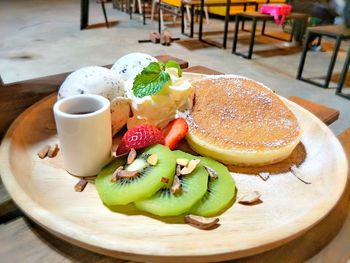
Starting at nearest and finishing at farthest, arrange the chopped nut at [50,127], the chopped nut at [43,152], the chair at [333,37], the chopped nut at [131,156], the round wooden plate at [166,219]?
the round wooden plate at [166,219] < the chopped nut at [131,156] < the chopped nut at [43,152] < the chopped nut at [50,127] < the chair at [333,37]

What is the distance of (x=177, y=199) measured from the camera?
0.66 m

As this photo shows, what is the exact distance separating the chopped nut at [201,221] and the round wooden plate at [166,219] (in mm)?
10

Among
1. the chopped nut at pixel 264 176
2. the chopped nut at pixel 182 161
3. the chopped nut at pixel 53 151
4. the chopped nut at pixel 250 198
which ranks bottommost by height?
the chopped nut at pixel 264 176

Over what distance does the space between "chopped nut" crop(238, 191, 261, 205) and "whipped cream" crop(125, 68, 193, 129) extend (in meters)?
0.34

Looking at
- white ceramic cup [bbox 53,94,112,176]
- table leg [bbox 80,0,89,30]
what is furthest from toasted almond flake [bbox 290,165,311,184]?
table leg [bbox 80,0,89,30]

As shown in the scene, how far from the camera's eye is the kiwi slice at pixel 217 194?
2.20 feet

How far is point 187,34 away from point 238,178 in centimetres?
470

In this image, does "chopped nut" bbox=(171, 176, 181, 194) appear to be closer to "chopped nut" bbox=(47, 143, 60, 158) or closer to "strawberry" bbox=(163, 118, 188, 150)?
"strawberry" bbox=(163, 118, 188, 150)

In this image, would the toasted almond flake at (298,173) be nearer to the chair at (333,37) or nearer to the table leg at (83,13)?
the chair at (333,37)

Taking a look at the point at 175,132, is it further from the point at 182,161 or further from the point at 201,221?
the point at 201,221

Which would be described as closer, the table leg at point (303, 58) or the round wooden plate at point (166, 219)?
the round wooden plate at point (166, 219)

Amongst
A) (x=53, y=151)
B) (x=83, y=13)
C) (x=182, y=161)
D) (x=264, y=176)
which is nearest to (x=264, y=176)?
(x=264, y=176)

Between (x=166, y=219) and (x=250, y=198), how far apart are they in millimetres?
200

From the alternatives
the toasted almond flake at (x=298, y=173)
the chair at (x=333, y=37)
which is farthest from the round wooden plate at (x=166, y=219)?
the chair at (x=333, y=37)
